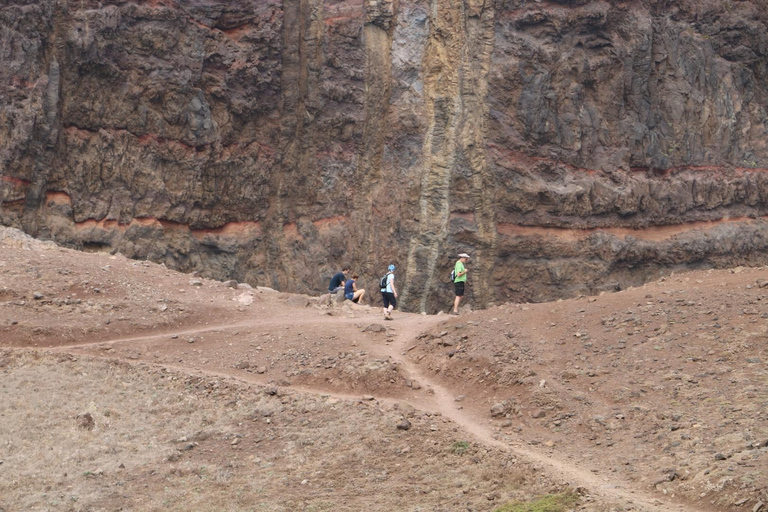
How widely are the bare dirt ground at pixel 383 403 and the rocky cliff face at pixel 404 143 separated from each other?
1044cm

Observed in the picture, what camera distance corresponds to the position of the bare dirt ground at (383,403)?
430 inches

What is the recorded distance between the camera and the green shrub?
9.93 m

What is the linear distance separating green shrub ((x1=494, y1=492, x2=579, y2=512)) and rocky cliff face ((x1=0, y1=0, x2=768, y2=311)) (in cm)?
1945

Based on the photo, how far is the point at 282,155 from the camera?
103 feet

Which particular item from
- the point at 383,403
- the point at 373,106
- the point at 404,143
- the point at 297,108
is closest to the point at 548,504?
the point at 383,403

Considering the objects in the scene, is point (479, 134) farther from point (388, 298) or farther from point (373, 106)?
point (388, 298)

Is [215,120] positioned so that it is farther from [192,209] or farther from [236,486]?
[236,486]

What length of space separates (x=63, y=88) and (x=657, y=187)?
1970 centimetres

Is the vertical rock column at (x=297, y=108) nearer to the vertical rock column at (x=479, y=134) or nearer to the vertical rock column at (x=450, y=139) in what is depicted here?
the vertical rock column at (x=450, y=139)

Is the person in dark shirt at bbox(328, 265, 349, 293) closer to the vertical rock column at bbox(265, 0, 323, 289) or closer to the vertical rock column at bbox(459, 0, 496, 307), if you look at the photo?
the vertical rock column at bbox(459, 0, 496, 307)

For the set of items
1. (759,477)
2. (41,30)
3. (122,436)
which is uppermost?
(41,30)

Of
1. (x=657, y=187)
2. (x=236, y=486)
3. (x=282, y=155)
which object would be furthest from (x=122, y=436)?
(x=657, y=187)

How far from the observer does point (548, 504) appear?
10.1 m

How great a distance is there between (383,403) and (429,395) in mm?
1041
